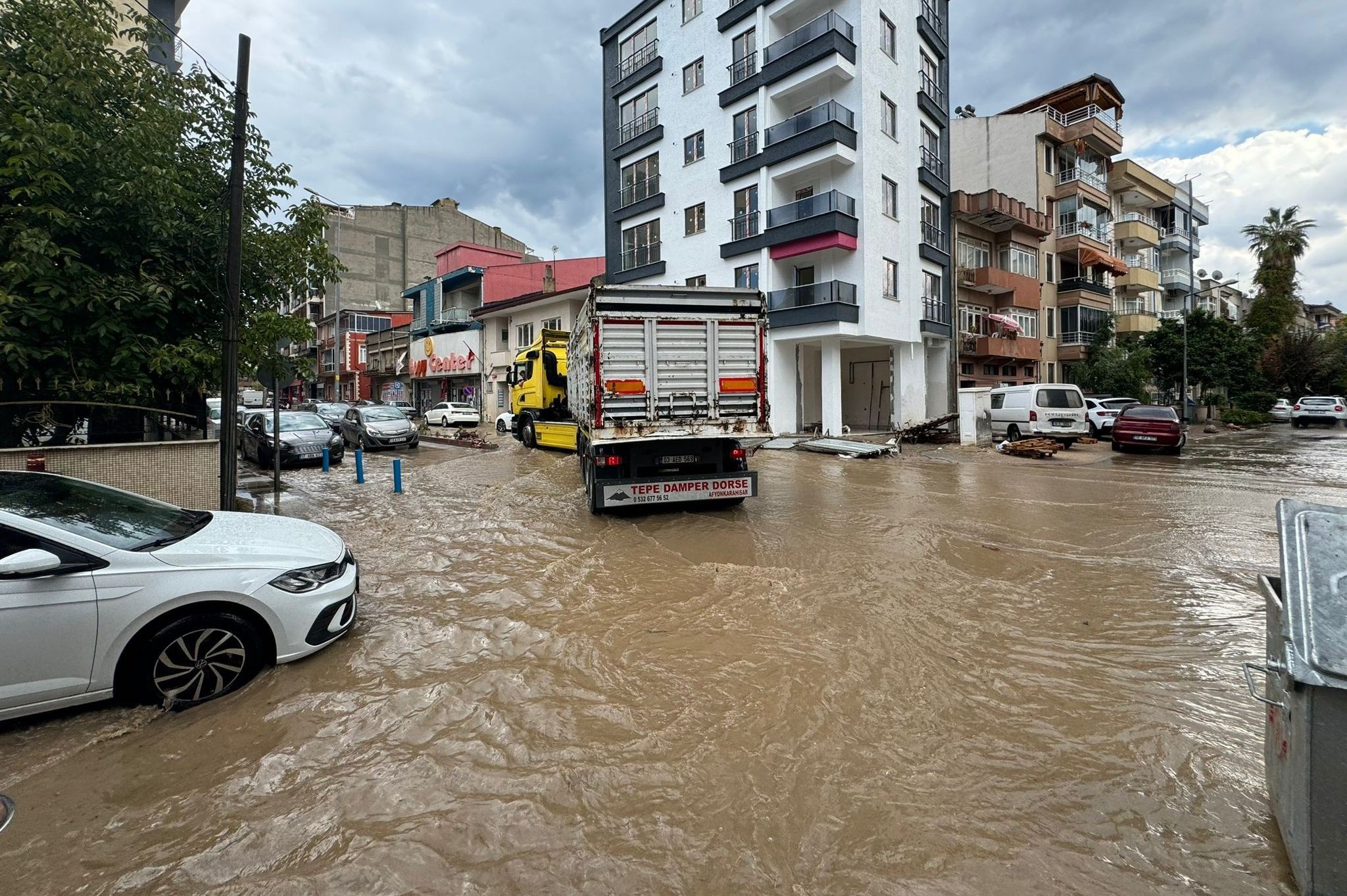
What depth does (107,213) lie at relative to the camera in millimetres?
7434

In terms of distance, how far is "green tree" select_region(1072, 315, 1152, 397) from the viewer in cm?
3210

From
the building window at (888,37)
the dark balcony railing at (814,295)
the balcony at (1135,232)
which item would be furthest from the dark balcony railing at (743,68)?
the balcony at (1135,232)

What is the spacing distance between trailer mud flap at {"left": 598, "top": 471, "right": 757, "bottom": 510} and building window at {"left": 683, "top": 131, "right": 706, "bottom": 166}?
74.2ft

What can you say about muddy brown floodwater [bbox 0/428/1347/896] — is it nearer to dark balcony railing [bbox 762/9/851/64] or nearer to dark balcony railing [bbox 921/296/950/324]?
dark balcony railing [bbox 921/296/950/324]

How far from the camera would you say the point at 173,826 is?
273 centimetres

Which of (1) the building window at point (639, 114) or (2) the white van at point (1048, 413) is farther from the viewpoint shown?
(1) the building window at point (639, 114)

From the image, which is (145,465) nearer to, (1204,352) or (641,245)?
(641,245)

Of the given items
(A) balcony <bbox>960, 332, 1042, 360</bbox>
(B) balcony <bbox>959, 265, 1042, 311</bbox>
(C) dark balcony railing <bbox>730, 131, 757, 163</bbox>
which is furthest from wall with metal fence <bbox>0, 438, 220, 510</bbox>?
(B) balcony <bbox>959, 265, 1042, 311</bbox>

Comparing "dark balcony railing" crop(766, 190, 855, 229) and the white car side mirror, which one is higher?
"dark balcony railing" crop(766, 190, 855, 229)

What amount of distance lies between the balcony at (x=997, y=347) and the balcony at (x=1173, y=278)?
27.5m

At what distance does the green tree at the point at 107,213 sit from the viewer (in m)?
6.74

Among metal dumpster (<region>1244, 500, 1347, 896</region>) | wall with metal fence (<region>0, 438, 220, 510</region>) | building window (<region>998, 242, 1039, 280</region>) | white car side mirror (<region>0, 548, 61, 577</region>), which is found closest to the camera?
metal dumpster (<region>1244, 500, 1347, 896</region>)

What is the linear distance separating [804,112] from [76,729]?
2569 centimetres

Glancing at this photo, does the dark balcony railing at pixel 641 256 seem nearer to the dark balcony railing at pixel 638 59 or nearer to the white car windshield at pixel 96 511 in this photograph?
the dark balcony railing at pixel 638 59
